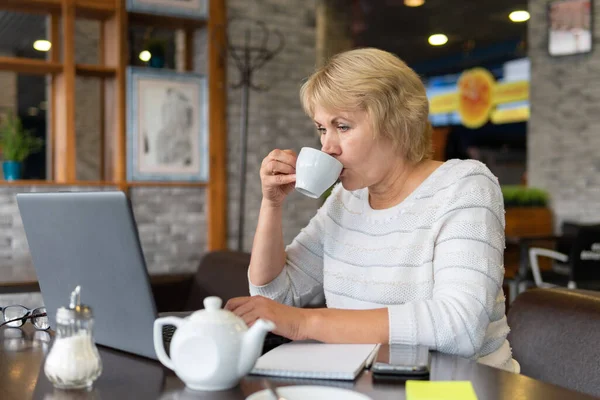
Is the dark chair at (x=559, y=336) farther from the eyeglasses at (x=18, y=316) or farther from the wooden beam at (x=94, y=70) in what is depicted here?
the wooden beam at (x=94, y=70)

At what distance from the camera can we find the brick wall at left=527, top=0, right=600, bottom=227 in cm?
600

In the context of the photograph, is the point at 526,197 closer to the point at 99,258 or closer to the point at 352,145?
the point at 352,145

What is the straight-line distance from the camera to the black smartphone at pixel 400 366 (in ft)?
3.42

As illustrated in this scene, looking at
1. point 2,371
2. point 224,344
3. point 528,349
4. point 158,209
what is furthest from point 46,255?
point 158,209

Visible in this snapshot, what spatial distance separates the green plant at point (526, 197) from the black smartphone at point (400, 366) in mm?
5571

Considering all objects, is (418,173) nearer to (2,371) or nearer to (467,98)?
(2,371)

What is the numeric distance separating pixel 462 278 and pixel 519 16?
27.8ft

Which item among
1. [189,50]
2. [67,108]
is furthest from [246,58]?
[67,108]

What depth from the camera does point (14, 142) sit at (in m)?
3.64

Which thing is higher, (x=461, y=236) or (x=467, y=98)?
(x=467, y=98)

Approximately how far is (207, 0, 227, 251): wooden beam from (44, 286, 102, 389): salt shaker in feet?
10.1

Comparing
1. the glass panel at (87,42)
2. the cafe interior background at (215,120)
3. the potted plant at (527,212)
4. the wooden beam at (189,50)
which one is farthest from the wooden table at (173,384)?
the potted plant at (527,212)

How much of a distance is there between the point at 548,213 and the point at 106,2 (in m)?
4.45

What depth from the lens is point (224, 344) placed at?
3.12 feet
